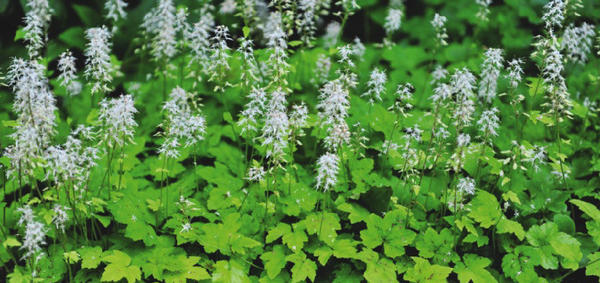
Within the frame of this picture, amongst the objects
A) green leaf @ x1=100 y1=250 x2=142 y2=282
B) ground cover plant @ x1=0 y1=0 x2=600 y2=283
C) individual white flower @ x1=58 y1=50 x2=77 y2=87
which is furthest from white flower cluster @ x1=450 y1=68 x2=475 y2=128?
individual white flower @ x1=58 y1=50 x2=77 y2=87

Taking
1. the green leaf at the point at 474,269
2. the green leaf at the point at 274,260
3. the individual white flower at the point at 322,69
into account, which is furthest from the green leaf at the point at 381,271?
the individual white flower at the point at 322,69

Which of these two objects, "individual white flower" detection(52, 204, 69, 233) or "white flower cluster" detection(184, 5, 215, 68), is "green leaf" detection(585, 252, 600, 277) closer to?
"white flower cluster" detection(184, 5, 215, 68)

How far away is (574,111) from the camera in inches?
212

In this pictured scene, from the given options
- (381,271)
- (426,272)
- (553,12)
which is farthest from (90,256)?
(553,12)

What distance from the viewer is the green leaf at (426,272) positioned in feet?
12.5

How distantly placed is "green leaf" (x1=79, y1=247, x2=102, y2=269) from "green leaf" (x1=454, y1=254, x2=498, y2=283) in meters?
2.83

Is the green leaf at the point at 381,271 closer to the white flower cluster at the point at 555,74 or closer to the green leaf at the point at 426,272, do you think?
the green leaf at the point at 426,272

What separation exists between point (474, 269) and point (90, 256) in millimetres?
3040

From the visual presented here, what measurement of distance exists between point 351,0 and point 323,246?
261 centimetres

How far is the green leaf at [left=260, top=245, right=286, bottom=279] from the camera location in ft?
12.7

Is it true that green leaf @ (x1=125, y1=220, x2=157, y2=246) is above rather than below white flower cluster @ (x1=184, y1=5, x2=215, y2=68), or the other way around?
below

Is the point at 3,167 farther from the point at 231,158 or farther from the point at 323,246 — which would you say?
the point at 323,246

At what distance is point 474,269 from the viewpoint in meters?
4.00

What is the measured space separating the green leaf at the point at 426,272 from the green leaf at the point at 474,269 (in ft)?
0.54
